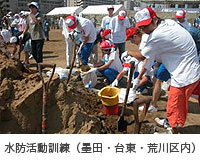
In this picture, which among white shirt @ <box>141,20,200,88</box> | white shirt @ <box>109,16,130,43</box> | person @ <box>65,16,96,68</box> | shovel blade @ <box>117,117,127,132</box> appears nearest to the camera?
white shirt @ <box>141,20,200,88</box>

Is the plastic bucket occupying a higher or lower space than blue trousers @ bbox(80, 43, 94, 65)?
lower

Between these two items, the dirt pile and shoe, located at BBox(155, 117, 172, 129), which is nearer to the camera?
the dirt pile

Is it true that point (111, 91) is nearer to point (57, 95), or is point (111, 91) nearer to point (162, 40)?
point (57, 95)

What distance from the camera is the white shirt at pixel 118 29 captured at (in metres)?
7.43

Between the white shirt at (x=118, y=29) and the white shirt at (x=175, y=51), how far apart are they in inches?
168

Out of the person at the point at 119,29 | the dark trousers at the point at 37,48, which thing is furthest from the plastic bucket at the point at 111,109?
the person at the point at 119,29

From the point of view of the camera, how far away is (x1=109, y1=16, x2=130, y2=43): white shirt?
7434mm

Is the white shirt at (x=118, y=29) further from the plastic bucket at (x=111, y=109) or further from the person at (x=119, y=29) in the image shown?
the plastic bucket at (x=111, y=109)

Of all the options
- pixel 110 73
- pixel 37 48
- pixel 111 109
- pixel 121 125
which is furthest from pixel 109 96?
pixel 37 48

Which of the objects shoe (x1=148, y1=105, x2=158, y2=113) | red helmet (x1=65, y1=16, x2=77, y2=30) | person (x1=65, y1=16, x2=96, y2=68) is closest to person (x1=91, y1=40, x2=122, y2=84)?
person (x1=65, y1=16, x2=96, y2=68)

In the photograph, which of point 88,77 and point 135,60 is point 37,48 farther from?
point 135,60

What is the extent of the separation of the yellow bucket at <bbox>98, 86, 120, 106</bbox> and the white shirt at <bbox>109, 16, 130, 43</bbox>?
318cm

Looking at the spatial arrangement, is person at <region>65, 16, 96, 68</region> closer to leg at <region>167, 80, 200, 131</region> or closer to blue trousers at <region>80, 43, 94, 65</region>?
blue trousers at <region>80, 43, 94, 65</region>

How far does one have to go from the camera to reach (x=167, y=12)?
106 ft
